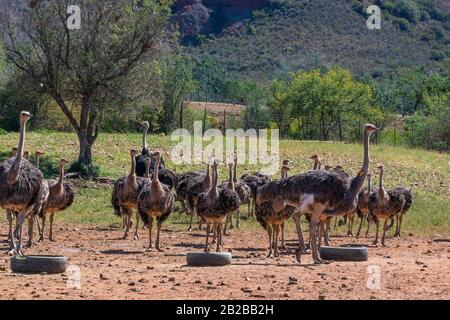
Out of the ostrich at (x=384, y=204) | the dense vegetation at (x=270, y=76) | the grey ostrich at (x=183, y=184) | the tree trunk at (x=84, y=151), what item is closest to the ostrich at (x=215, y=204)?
the ostrich at (x=384, y=204)

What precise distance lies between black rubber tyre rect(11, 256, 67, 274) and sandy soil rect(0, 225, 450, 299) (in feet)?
0.56

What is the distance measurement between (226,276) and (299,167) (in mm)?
20078

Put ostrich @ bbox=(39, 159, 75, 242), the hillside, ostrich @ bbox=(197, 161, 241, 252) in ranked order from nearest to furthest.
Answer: ostrich @ bbox=(197, 161, 241, 252) → ostrich @ bbox=(39, 159, 75, 242) → the hillside

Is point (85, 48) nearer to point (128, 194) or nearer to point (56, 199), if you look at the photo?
point (128, 194)

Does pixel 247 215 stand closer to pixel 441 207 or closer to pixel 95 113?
pixel 441 207

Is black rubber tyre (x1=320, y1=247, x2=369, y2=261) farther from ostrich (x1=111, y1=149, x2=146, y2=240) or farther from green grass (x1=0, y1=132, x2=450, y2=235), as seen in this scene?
green grass (x1=0, y1=132, x2=450, y2=235)

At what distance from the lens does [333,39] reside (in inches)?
3425

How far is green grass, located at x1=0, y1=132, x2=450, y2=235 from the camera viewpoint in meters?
22.5

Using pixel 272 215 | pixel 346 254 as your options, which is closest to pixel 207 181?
pixel 272 215

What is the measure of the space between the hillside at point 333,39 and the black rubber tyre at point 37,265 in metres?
68.8

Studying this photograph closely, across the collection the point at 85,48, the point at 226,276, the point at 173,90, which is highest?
the point at 173,90

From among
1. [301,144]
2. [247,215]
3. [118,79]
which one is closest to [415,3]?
[301,144]

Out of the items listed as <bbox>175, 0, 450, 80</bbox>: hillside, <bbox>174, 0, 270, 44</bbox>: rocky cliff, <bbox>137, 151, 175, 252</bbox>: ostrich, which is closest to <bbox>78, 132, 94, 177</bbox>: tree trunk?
<bbox>137, 151, 175, 252</bbox>: ostrich

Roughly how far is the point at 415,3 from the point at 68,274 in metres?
87.8
